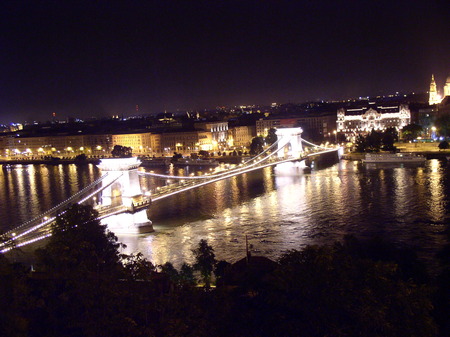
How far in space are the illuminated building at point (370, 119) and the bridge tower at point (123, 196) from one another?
66.3ft

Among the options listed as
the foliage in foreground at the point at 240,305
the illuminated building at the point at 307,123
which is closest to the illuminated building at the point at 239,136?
the illuminated building at the point at 307,123

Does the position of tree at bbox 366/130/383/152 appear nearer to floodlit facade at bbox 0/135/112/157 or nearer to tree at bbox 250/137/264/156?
tree at bbox 250/137/264/156

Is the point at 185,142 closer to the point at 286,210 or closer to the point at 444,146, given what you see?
the point at 444,146

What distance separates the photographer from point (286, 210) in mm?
9258

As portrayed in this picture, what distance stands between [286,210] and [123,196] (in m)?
3.07

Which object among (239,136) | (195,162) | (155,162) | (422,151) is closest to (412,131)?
(422,151)

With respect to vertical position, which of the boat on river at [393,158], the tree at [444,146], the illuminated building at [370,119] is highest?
the illuminated building at [370,119]

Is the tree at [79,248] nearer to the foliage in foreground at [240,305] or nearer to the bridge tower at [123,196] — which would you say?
the foliage in foreground at [240,305]

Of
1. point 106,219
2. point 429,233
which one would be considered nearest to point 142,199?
point 106,219

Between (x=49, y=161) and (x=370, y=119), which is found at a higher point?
(x=370, y=119)

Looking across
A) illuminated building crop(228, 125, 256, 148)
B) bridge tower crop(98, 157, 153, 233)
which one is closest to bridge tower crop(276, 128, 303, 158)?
illuminated building crop(228, 125, 256, 148)

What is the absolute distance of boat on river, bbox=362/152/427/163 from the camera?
15630mm

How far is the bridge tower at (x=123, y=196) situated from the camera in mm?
7816

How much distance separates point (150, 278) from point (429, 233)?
508cm
